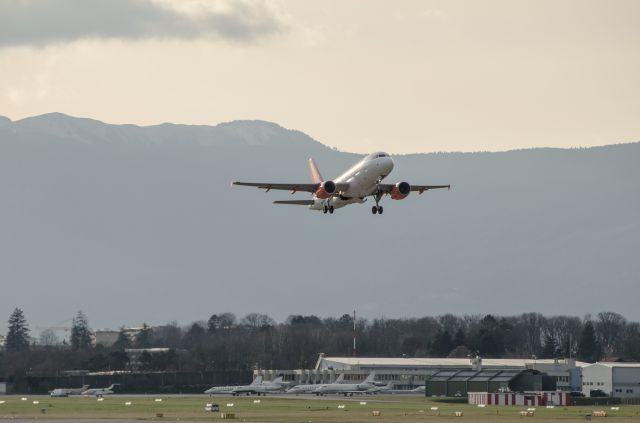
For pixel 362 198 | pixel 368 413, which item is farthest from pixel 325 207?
pixel 368 413

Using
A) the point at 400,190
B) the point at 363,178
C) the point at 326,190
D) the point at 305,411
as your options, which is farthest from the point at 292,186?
the point at 305,411

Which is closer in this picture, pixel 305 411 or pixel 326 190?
pixel 326 190

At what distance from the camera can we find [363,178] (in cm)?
13225

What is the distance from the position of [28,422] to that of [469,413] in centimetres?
4847

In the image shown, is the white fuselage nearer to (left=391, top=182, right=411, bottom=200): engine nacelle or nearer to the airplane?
the airplane

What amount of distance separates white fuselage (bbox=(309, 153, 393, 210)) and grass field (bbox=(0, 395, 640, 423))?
922 inches

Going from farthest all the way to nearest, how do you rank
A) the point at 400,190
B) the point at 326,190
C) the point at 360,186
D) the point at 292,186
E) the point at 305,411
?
the point at 305,411 < the point at 292,186 < the point at 400,190 < the point at 360,186 < the point at 326,190

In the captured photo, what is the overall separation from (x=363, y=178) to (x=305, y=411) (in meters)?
46.6

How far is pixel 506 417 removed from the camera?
15188 cm

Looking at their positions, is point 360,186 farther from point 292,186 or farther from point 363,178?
point 292,186

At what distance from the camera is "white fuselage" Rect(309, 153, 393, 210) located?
13175 centimetres

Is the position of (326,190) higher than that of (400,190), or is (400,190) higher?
(400,190)

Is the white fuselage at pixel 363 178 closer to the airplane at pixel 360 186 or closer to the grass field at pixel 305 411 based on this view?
the airplane at pixel 360 186

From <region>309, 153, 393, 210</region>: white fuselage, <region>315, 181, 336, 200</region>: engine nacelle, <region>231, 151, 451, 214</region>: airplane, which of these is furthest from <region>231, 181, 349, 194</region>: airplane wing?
<region>315, 181, 336, 200</region>: engine nacelle
